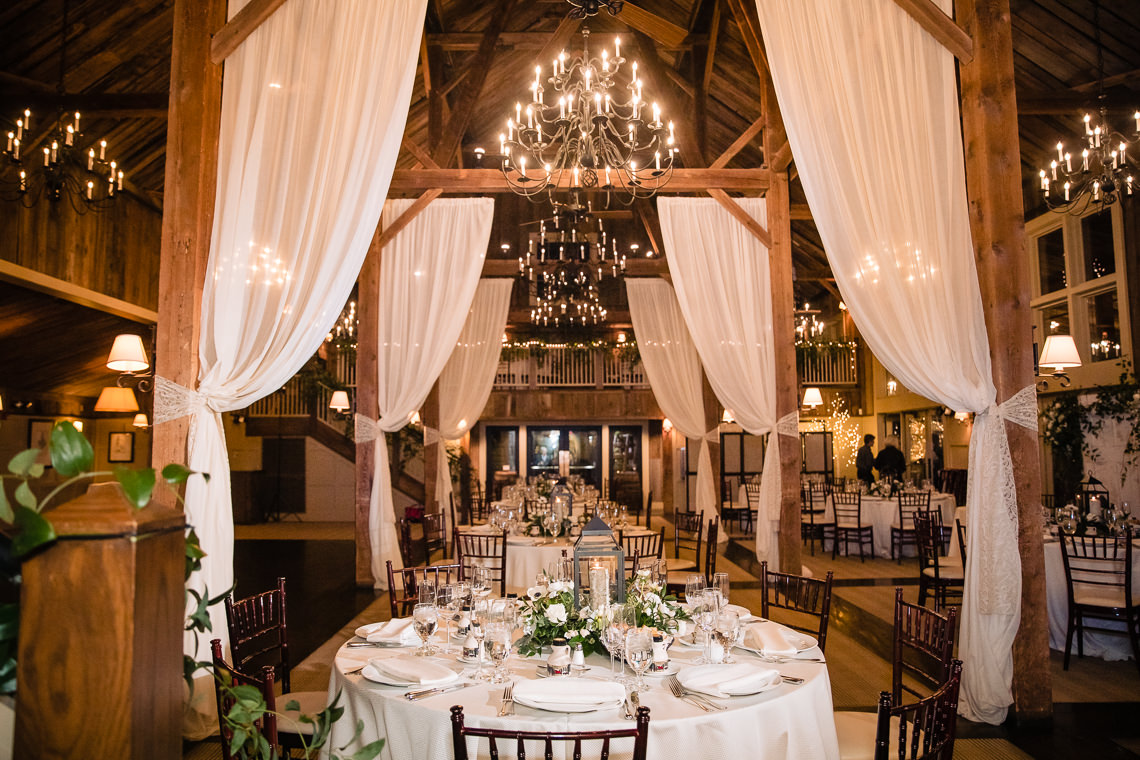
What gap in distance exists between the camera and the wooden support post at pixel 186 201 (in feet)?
13.7

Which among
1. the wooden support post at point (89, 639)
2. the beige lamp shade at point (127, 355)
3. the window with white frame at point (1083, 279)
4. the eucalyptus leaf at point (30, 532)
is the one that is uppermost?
the window with white frame at point (1083, 279)

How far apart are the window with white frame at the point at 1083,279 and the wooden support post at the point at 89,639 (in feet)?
34.0

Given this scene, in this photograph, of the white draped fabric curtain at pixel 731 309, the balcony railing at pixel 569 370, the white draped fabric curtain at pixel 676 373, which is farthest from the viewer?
the balcony railing at pixel 569 370

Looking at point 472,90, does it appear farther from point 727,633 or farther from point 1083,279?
point 1083,279

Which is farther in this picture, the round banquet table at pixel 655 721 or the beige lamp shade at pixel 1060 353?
the beige lamp shade at pixel 1060 353

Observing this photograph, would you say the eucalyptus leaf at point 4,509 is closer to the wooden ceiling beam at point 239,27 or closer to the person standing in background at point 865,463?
the wooden ceiling beam at point 239,27

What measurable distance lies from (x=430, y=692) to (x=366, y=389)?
5.88 metres

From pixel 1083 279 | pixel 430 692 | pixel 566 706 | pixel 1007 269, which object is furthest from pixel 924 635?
pixel 1083 279

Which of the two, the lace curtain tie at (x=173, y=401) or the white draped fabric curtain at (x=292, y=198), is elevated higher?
the white draped fabric curtain at (x=292, y=198)

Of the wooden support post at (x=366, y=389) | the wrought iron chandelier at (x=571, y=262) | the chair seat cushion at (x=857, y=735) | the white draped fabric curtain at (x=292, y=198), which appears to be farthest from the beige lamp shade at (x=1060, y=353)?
the wooden support post at (x=366, y=389)

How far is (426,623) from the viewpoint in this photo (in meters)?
2.81

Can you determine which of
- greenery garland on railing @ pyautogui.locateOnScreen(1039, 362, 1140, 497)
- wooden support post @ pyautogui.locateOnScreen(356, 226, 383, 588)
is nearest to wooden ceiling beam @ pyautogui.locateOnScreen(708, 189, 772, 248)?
wooden support post @ pyautogui.locateOnScreen(356, 226, 383, 588)

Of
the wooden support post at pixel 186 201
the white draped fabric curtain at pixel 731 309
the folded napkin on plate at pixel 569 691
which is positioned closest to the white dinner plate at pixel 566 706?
the folded napkin on plate at pixel 569 691

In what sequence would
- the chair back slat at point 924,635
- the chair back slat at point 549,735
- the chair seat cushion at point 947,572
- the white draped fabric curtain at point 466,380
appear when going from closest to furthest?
the chair back slat at point 549,735, the chair back slat at point 924,635, the chair seat cushion at point 947,572, the white draped fabric curtain at point 466,380
